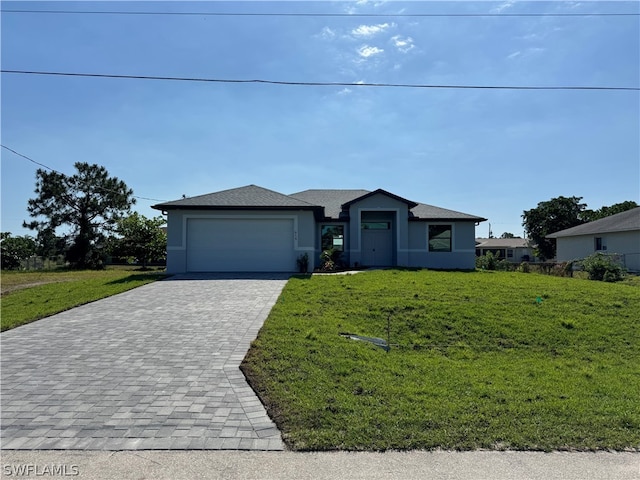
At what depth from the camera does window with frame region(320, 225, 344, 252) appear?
19.1 meters

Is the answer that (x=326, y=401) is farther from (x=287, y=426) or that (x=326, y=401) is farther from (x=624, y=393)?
(x=624, y=393)

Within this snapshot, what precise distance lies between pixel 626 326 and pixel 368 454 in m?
7.22

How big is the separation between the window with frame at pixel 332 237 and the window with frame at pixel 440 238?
4.69m

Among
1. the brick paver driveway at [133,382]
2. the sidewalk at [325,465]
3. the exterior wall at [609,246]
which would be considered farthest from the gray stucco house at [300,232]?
the sidewalk at [325,465]

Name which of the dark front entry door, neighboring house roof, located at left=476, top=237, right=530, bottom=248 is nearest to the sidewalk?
the dark front entry door

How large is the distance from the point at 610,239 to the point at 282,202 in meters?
23.9

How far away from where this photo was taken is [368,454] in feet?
10.5

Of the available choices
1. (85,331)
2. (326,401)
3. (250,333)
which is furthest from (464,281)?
(85,331)

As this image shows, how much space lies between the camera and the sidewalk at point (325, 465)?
9.52ft

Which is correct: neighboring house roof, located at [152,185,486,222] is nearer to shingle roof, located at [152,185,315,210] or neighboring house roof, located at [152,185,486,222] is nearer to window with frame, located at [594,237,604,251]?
shingle roof, located at [152,185,315,210]

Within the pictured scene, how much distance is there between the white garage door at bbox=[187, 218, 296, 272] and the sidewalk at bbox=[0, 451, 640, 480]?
12.7 metres

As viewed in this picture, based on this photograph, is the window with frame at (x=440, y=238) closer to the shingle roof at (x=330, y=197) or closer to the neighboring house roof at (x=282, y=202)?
the neighboring house roof at (x=282, y=202)

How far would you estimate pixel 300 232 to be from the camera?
1596 cm

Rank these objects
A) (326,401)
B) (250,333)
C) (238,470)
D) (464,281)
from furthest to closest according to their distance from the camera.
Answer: (464,281) → (250,333) → (326,401) → (238,470)
